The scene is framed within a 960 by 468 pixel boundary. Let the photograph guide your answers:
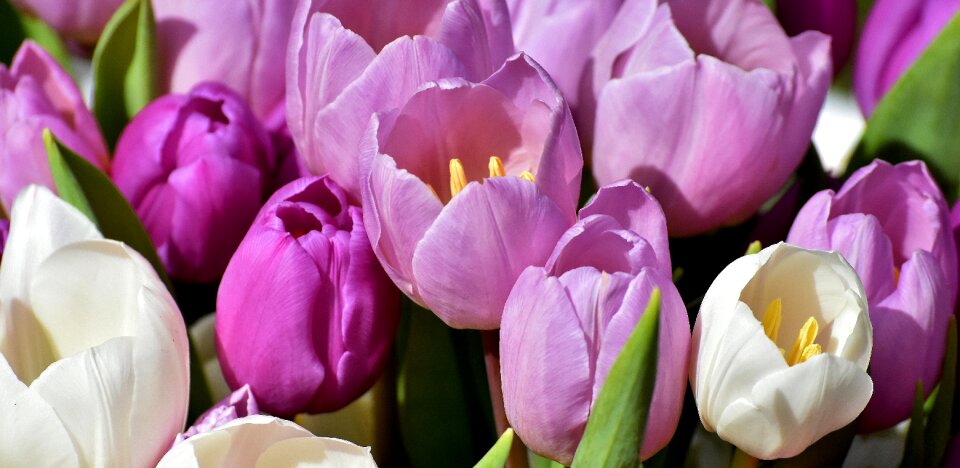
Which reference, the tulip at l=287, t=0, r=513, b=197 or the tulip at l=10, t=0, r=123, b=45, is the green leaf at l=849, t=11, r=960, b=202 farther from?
the tulip at l=10, t=0, r=123, b=45

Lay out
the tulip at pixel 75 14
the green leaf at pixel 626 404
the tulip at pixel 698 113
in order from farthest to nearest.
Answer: the tulip at pixel 75 14 → the tulip at pixel 698 113 → the green leaf at pixel 626 404

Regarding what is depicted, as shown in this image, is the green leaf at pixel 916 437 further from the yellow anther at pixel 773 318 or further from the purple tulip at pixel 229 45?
the purple tulip at pixel 229 45

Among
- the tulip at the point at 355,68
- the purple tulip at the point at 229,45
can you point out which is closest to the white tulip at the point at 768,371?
the tulip at the point at 355,68

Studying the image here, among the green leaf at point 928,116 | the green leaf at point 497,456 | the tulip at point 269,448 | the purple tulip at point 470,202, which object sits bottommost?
the green leaf at point 928,116

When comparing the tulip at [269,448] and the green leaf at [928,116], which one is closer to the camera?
the tulip at [269,448]

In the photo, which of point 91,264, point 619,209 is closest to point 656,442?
point 619,209

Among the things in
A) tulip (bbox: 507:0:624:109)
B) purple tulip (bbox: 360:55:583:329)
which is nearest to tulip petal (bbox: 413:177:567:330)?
purple tulip (bbox: 360:55:583:329)

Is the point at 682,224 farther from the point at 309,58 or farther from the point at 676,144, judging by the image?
the point at 309,58
